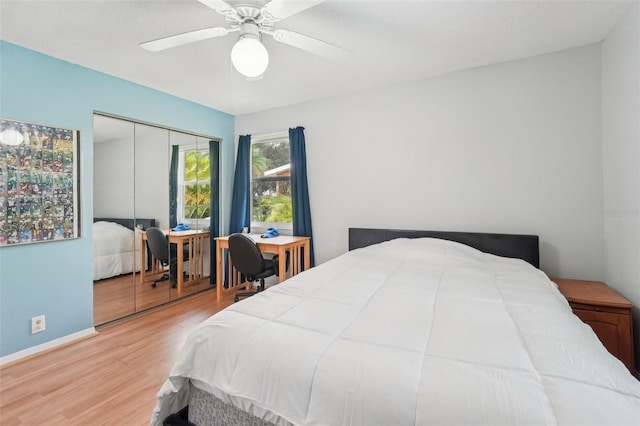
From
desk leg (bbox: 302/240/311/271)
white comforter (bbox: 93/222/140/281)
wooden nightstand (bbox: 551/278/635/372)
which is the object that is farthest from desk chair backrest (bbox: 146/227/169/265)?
wooden nightstand (bbox: 551/278/635/372)

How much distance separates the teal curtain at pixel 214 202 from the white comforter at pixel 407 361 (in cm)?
Result: 262

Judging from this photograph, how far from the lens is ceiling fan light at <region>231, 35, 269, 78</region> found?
5.09 feet

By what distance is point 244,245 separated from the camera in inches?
123

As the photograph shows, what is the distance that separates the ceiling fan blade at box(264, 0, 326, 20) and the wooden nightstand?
2523 mm

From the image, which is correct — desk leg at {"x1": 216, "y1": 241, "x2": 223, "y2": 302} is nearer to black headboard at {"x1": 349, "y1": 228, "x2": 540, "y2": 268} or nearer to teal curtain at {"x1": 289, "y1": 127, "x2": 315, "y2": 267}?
teal curtain at {"x1": 289, "y1": 127, "x2": 315, "y2": 267}

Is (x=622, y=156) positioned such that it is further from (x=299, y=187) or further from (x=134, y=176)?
(x=134, y=176)

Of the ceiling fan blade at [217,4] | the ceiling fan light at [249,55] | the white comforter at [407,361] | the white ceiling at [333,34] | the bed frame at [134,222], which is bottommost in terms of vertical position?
the white comforter at [407,361]

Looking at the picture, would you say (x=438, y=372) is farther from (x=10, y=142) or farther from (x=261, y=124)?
(x=261, y=124)

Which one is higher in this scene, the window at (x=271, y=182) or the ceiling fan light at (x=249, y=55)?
the ceiling fan light at (x=249, y=55)

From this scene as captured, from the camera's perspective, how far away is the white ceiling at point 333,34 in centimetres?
186

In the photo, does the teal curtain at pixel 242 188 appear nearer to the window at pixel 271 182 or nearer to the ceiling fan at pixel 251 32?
the window at pixel 271 182

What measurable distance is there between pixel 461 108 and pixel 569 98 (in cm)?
84

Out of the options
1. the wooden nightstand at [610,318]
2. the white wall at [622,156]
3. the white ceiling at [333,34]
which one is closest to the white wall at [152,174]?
the white ceiling at [333,34]

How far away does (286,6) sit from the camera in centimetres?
143
